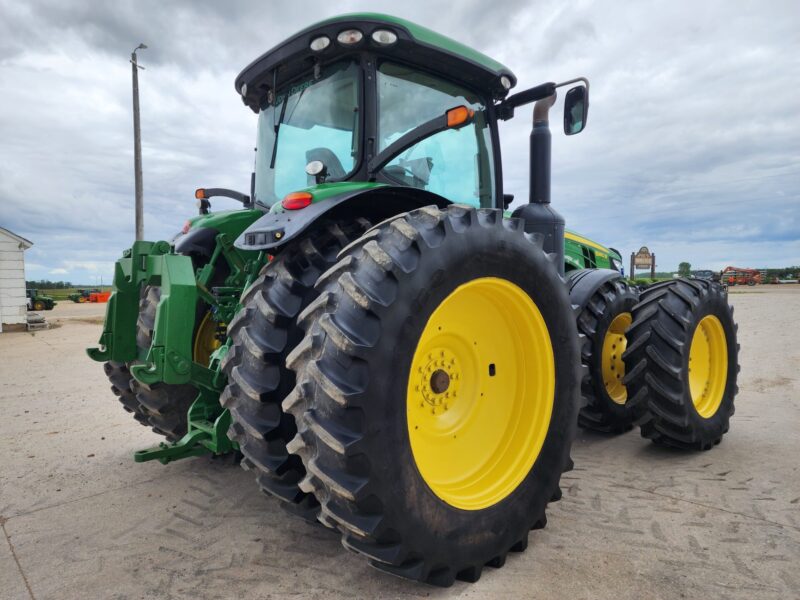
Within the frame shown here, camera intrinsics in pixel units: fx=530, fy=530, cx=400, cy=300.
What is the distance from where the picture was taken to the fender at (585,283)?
3889 millimetres

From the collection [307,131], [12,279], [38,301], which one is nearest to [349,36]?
[307,131]

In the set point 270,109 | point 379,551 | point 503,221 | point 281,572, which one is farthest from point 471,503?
point 270,109

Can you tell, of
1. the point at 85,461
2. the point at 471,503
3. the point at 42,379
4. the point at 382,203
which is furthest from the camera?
the point at 42,379

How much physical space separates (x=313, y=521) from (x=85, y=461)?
2.21m

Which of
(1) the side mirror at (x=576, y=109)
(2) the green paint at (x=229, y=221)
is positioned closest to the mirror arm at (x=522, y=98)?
(1) the side mirror at (x=576, y=109)

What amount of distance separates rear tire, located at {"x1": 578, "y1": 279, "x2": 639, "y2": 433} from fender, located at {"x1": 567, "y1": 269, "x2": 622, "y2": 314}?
7 centimetres

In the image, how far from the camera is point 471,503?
7.01 ft

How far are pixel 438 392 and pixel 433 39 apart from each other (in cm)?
186

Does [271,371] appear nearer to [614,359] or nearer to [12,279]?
[614,359]

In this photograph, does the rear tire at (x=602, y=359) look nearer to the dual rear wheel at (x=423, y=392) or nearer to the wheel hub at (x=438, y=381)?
the dual rear wheel at (x=423, y=392)

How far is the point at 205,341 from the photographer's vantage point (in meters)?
3.43

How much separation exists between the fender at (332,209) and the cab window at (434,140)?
0.28 m

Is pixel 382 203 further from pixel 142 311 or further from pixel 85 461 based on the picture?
pixel 85 461

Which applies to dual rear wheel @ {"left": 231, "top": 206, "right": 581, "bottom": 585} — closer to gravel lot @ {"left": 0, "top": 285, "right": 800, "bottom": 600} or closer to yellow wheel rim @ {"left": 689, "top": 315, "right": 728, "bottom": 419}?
gravel lot @ {"left": 0, "top": 285, "right": 800, "bottom": 600}
